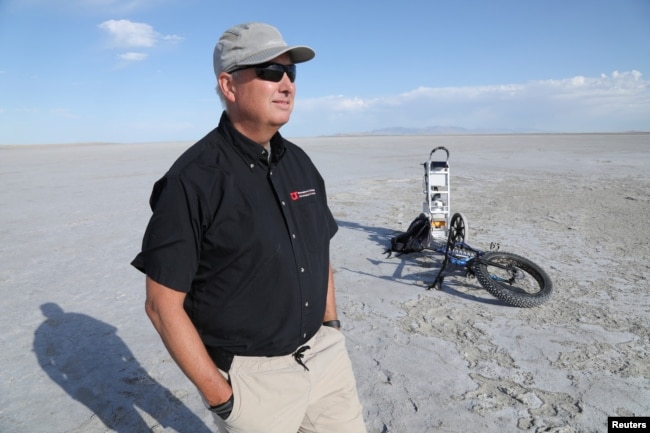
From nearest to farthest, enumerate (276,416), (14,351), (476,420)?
(276,416)
(476,420)
(14,351)

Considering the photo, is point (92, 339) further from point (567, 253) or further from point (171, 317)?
point (567, 253)

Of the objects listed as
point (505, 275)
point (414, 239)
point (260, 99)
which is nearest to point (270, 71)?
point (260, 99)

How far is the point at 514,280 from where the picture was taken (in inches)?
210

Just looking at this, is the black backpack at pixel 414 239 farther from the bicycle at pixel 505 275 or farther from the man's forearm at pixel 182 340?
the man's forearm at pixel 182 340

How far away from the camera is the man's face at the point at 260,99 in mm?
1716

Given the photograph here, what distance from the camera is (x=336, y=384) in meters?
2.00

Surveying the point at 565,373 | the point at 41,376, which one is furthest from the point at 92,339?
the point at 565,373

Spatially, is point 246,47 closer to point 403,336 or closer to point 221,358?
point 221,358

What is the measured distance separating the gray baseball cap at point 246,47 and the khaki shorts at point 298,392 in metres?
1.19

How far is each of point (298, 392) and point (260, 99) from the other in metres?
1.25

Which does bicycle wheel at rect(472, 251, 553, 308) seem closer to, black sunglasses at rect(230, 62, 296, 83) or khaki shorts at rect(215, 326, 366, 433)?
khaki shorts at rect(215, 326, 366, 433)

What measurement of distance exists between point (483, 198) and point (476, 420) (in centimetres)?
931

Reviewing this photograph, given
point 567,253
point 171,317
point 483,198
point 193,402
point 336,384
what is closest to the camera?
point 171,317

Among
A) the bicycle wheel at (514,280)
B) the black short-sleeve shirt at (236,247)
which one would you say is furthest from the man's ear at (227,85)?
the bicycle wheel at (514,280)
